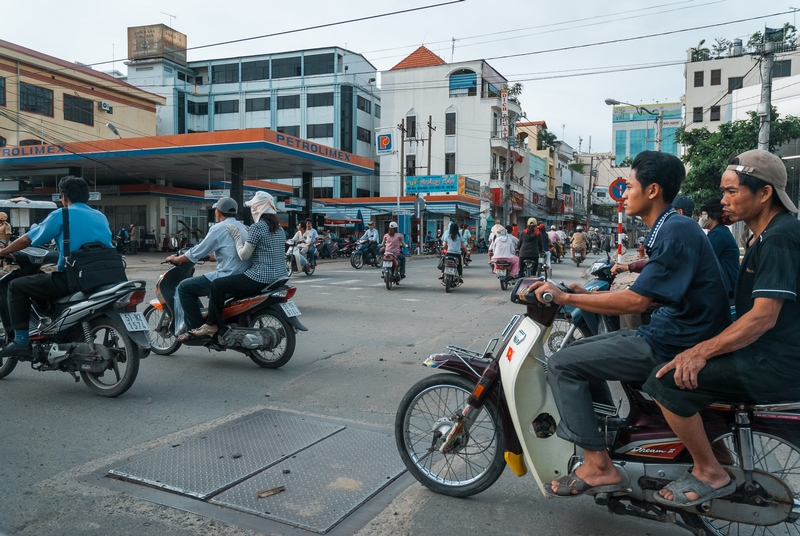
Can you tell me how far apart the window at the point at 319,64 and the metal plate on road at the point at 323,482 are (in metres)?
50.9

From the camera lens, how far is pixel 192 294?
6.38 m

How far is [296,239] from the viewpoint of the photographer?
19750 millimetres

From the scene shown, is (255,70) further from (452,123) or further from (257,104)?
(452,123)

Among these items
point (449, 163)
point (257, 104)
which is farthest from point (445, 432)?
point (257, 104)

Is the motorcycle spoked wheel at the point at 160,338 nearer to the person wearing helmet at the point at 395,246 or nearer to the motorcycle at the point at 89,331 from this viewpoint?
the motorcycle at the point at 89,331

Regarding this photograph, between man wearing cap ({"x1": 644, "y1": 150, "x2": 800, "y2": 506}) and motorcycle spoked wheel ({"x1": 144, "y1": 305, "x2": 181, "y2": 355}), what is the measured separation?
5.62m

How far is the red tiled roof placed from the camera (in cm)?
5109

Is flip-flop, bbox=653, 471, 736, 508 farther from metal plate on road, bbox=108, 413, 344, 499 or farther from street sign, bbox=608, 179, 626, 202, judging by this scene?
street sign, bbox=608, 179, 626, 202

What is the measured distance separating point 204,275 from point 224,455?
113 inches

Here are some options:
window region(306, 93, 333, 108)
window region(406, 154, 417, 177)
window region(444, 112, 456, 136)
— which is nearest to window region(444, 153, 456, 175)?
window region(444, 112, 456, 136)

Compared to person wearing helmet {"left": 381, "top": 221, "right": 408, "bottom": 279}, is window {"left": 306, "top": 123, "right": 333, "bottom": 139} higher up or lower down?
higher up

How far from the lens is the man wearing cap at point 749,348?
2551 millimetres

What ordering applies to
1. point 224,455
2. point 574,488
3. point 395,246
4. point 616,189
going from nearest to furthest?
point 574,488 < point 224,455 < point 616,189 < point 395,246

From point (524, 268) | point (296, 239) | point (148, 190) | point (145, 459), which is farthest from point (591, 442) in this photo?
point (148, 190)
